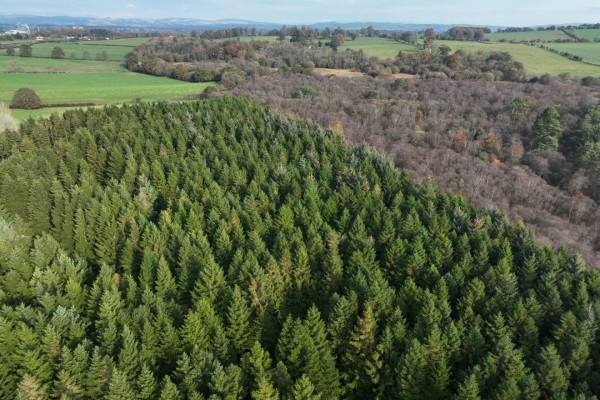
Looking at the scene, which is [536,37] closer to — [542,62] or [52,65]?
[542,62]

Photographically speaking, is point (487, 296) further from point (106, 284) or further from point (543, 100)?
point (543, 100)

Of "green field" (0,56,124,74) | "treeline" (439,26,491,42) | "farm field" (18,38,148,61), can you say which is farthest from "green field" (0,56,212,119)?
"treeline" (439,26,491,42)

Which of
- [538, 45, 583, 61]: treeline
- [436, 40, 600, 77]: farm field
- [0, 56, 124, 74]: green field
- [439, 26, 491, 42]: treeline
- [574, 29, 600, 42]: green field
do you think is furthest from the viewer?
[439, 26, 491, 42]: treeline

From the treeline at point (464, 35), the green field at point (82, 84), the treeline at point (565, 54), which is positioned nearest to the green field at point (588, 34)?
the treeline at point (565, 54)

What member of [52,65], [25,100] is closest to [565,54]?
[25,100]

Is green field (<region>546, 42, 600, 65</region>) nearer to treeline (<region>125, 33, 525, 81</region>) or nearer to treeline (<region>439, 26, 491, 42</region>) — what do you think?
treeline (<region>125, 33, 525, 81</region>)

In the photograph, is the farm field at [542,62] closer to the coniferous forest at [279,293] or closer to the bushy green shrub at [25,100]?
the coniferous forest at [279,293]
